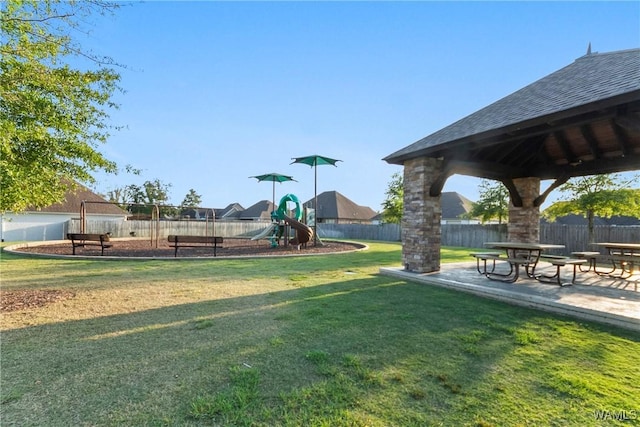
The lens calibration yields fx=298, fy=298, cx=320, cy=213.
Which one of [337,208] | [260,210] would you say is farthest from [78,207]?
[337,208]

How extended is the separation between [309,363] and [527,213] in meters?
9.63

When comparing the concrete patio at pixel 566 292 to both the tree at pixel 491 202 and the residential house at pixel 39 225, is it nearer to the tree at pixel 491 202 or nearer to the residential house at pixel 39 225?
the tree at pixel 491 202

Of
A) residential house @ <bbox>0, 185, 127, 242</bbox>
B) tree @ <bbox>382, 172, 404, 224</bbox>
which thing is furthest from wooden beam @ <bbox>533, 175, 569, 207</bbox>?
residential house @ <bbox>0, 185, 127, 242</bbox>

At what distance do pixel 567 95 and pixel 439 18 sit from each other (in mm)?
4634

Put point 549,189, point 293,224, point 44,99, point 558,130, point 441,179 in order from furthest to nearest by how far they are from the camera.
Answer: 1. point 293,224
2. point 549,189
3. point 441,179
4. point 558,130
5. point 44,99

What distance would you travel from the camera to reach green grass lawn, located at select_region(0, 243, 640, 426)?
2242 millimetres

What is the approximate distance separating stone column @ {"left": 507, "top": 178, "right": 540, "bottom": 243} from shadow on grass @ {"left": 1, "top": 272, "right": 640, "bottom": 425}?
228 inches

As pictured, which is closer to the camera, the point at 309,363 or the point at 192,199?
the point at 309,363

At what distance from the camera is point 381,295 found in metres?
5.84

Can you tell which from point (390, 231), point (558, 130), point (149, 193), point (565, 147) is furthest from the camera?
point (149, 193)

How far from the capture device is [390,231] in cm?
2636

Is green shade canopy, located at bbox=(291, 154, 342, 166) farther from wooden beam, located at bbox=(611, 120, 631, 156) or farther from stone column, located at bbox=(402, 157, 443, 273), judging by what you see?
wooden beam, located at bbox=(611, 120, 631, 156)

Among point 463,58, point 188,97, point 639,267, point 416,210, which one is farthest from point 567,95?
point 188,97

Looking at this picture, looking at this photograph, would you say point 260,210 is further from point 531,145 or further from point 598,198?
point 531,145
